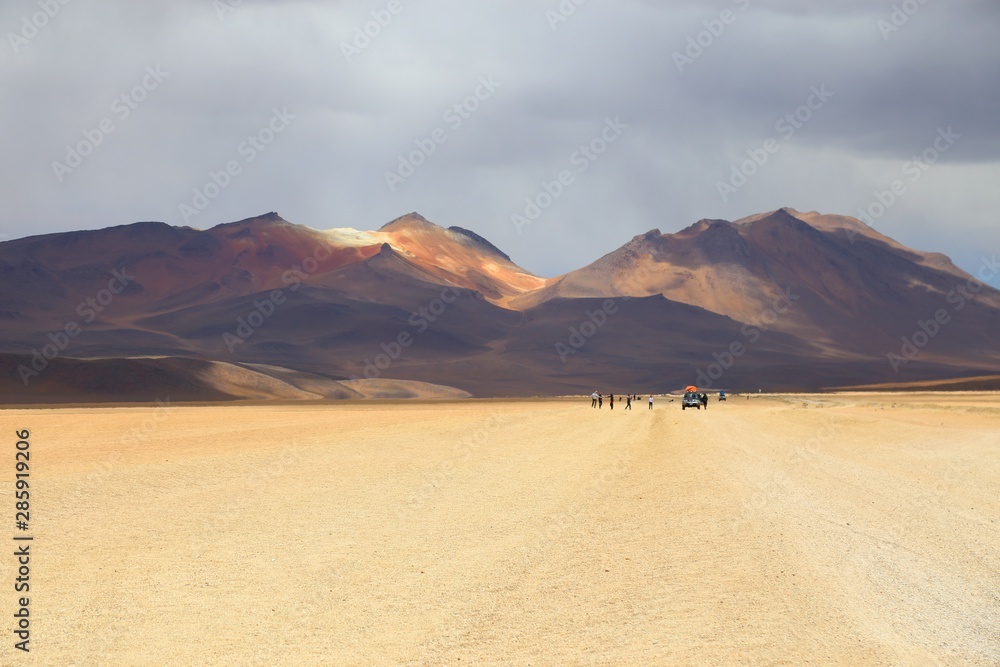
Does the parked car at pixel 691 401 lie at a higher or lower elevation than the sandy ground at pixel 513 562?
higher

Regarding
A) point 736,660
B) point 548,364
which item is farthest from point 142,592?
point 548,364

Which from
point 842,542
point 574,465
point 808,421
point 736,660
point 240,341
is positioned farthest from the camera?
point 240,341

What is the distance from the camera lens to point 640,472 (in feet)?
71.7

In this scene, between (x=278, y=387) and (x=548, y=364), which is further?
(x=548, y=364)

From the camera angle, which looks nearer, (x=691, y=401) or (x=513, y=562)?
(x=513, y=562)

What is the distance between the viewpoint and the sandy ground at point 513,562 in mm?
8484

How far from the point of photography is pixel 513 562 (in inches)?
464

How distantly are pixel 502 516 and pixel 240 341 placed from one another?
150 meters

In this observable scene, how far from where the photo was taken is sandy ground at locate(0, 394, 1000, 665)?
848 centimetres

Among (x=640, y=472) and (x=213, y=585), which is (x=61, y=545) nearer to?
(x=213, y=585)

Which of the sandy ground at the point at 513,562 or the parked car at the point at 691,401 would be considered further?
the parked car at the point at 691,401

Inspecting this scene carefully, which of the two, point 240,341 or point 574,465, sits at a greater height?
point 240,341

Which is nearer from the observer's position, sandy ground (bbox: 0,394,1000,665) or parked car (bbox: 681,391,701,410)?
sandy ground (bbox: 0,394,1000,665)

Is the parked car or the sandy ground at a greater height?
the parked car
